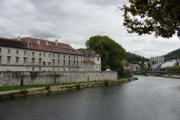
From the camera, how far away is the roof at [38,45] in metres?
46.2

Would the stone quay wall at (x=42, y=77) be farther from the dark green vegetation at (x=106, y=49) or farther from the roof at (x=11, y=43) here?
the dark green vegetation at (x=106, y=49)

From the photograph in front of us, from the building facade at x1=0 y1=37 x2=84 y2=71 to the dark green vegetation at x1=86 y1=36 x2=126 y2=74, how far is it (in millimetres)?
8563

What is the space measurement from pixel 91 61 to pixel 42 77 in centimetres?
3289

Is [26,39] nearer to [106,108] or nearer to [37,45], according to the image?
[37,45]

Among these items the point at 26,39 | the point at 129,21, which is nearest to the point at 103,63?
the point at 26,39

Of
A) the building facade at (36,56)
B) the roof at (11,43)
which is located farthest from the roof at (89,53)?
the roof at (11,43)

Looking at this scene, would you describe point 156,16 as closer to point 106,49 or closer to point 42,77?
point 42,77

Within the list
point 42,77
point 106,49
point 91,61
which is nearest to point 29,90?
point 42,77

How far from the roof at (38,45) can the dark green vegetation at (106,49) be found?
32.5 ft

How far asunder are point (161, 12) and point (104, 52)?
60.5m

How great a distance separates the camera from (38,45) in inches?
2106

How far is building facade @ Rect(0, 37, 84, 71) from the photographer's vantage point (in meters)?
44.8

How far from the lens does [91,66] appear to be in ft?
235

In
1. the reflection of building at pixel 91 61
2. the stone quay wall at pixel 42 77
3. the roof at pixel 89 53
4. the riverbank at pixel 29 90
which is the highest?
the roof at pixel 89 53
